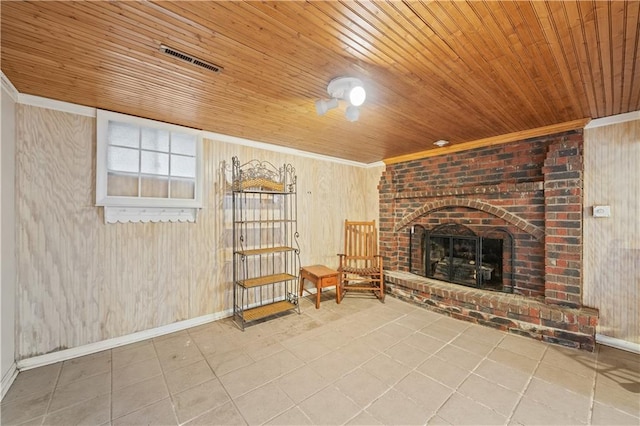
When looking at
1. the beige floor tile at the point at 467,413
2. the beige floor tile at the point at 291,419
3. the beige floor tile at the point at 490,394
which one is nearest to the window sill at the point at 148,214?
the beige floor tile at the point at 291,419

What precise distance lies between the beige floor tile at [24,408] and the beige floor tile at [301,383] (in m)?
1.57

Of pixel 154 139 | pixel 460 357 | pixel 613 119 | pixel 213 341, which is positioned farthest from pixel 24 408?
pixel 613 119

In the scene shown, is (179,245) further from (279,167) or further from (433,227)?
(433,227)

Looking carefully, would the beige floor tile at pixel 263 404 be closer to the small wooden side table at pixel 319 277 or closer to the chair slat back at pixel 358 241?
the small wooden side table at pixel 319 277

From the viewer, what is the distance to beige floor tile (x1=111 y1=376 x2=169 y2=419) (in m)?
1.72

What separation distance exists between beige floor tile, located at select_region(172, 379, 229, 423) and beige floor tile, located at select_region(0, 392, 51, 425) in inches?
33.1

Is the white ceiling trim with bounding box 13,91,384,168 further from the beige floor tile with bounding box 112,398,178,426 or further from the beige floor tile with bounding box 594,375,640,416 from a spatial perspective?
the beige floor tile with bounding box 594,375,640,416

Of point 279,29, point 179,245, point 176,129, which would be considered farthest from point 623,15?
point 179,245

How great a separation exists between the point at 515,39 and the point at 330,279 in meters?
3.04

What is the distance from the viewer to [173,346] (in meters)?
2.54

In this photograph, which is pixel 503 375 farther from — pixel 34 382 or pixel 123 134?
pixel 123 134

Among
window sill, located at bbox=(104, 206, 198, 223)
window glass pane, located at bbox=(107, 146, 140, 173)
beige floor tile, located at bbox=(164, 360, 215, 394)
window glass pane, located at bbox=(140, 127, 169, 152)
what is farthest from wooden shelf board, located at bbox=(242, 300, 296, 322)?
window glass pane, located at bbox=(140, 127, 169, 152)

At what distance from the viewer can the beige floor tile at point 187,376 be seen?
1.95 metres

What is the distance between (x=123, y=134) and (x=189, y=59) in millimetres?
1451
